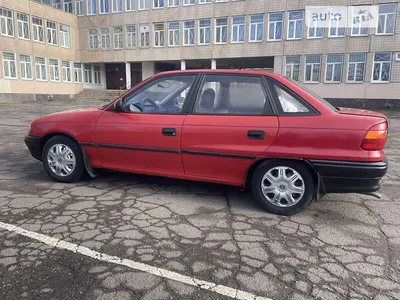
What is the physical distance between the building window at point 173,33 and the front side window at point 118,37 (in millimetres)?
5613

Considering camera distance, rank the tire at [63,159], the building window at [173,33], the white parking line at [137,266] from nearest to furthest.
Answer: the white parking line at [137,266], the tire at [63,159], the building window at [173,33]

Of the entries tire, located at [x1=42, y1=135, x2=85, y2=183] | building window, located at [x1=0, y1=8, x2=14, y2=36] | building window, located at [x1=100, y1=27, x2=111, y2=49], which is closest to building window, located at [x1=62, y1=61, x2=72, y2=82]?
building window, located at [x1=100, y1=27, x2=111, y2=49]

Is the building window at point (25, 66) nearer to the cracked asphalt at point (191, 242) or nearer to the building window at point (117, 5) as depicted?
the building window at point (117, 5)

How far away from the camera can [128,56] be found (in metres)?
33.4

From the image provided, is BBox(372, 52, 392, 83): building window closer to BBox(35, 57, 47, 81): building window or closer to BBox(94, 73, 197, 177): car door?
BBox(94, 73, 197, 177): car door

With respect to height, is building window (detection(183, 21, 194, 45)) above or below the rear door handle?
above

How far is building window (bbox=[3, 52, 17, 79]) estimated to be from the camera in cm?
2708

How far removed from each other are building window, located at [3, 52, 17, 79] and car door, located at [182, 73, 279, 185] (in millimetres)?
29397

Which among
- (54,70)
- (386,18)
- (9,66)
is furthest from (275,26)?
(9,66)

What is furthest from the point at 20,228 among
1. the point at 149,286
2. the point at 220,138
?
the point at 220,138

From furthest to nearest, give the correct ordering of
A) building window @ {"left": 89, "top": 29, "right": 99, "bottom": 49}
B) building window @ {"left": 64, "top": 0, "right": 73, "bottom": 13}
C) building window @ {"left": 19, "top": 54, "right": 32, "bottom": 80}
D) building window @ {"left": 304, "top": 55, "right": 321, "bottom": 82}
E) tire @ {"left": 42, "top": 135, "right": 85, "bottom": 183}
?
building window @ {"left": 64, "top": 0, "right": 73, "bottom": 13}
building window @ {"left": 89, "top": 29, "right": 99, "bottom": 49}
building window @ {"left": 19, "top": 54, "right": 32, "bottom": 80}
building window @ {"left": 304, "top": 55, "right": 321, "bottom": 82}
tire @ {"left": 42, "top": 135, "right": 85, "bottom": 183}

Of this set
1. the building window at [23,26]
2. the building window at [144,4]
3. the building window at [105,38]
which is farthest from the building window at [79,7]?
the building window at [144,4]

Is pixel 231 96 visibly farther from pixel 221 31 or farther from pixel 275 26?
pixel 221 31

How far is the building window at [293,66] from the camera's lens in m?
27.4
